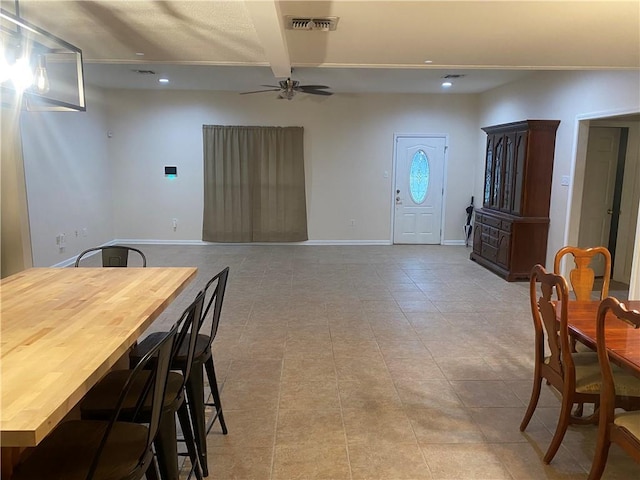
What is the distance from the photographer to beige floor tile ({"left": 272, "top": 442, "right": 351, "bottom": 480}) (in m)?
2.16

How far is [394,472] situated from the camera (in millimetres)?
2184

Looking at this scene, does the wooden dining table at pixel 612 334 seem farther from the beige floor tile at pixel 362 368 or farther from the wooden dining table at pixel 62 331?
the wooden dining table at pixel 62 331

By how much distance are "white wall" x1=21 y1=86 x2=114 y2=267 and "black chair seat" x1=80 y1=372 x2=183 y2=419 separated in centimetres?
482

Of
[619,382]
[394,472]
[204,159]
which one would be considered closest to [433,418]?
[394,472]

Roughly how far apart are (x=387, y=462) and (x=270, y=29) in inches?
102

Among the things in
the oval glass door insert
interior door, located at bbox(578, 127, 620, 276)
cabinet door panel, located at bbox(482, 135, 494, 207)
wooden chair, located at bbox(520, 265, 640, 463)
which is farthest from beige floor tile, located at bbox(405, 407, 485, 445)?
the oval glass door insert

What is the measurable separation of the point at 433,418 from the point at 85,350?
6.59 ft

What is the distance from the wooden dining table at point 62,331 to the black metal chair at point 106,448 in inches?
6.0

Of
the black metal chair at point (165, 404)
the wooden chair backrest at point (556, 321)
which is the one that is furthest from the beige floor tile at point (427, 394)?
the black metal chair at point (165, 404)

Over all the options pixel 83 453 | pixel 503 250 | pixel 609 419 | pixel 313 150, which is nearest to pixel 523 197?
pixel 503 250

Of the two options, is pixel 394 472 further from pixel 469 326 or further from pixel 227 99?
pixel 227 99

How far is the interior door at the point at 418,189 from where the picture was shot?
8.23 metres

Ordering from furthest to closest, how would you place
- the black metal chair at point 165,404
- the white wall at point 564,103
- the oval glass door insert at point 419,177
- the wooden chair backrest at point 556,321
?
the oval glass door insert at point 419,177
the white wall at point 564,103
the wooden chair backrest at point 556,321
the black metal chair at point 165,404

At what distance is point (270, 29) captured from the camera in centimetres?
279
